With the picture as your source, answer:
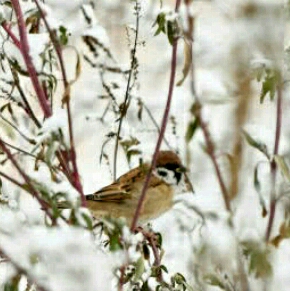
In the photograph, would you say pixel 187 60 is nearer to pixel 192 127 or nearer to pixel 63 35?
pixel 192 127

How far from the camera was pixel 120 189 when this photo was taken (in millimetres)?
2326

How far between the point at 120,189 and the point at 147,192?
8cm

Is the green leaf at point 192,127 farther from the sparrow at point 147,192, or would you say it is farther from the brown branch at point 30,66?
the sparrow at point 147,192

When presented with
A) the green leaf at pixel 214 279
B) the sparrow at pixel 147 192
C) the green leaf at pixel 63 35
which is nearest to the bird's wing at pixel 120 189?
the sparrow at pixel 147 192

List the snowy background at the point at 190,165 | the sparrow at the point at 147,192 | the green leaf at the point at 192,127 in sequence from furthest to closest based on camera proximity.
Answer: the sparrow at the point at 147,192
the green leaf at the point at 192,127
the snowy background at the point at 190,165

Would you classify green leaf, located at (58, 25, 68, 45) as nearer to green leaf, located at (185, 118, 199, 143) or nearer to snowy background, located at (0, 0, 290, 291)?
snowy background, located at (0, 0, 290, 291)

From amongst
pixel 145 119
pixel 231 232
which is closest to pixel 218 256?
pixel 231 232

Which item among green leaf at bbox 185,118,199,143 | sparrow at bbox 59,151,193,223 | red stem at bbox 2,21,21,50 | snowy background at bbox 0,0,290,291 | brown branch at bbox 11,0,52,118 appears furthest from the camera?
sparrow at bbox 59,151,193,223

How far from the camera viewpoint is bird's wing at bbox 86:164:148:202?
230 cm

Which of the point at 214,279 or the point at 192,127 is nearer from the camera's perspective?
the point at 192,127

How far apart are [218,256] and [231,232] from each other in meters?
0.05

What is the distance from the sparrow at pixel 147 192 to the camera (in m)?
2.21

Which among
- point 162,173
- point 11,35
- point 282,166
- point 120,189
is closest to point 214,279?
point 282,166

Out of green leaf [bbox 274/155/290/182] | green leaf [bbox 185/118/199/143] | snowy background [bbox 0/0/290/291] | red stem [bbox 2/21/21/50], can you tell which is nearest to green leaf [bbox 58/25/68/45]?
snowy background [bbox 0/0/290/291]
